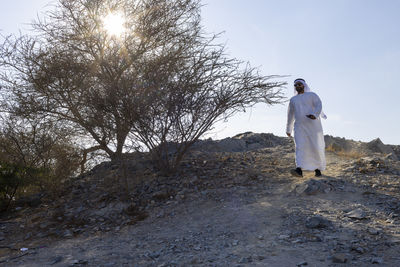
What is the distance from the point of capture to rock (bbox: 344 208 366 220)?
184 inches

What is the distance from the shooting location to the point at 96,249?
4875mm

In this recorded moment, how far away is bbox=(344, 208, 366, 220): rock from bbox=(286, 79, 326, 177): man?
199 centimetres

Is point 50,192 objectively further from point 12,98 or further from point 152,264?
point 152,264

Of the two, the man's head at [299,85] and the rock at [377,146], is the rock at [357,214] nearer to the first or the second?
the man's head at [299,85]

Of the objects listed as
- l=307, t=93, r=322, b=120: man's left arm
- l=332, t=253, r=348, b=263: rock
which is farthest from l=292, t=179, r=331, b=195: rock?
l=332, t=253, r=348, b=263: rock

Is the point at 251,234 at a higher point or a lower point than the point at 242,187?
lower

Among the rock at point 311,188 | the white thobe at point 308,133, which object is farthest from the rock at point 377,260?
the white thobe at point 308,133

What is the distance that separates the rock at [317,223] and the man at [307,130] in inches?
91.2

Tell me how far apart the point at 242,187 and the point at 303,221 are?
2023 mm

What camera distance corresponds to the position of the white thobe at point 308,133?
694 centimetres

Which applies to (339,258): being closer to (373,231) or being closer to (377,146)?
(373,231)

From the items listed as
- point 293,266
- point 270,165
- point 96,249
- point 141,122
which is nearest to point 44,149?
point 141,122

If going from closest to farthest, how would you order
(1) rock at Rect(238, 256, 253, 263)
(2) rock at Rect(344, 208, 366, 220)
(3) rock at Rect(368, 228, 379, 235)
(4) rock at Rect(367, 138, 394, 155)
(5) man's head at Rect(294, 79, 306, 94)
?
(1) rock at Rect(238, 256, 253, 263) < (3) rock at Rect(368, 228, 379, 235) < (2) rock at Rect(344, 208, 366, 220) < (5) man's head at Rect(294, 79, 306, 94) < (4) rock at Rect(367, 138, 394, 155)

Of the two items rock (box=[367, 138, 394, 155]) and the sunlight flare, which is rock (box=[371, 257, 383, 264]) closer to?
the sunlight flare
